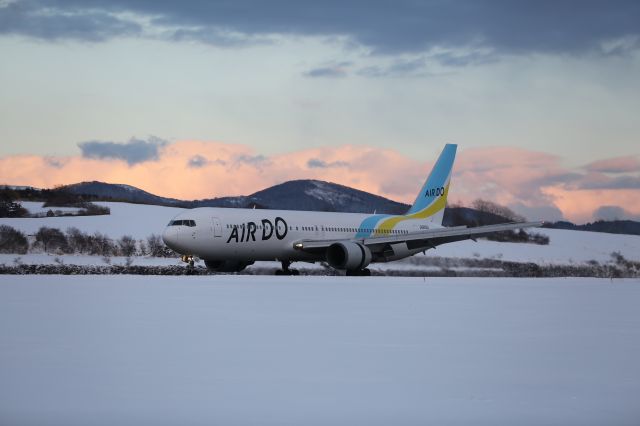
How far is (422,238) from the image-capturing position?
144 ft

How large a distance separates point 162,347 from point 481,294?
15711 mm

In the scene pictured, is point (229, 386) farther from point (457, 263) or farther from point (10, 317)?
point (457, 263)

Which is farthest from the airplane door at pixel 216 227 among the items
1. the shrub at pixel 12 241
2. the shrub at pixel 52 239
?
the shrub at pixel 52 239

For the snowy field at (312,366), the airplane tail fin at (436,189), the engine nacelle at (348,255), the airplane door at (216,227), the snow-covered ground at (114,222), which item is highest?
the airplane tail fin at (436,189)

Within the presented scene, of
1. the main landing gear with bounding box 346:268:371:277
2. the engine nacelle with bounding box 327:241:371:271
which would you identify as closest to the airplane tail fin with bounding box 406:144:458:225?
the main landing gear with bounding box 346:268:371:277

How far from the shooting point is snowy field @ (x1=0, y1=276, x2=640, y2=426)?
7.51 metres

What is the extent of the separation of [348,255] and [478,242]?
1396 inches

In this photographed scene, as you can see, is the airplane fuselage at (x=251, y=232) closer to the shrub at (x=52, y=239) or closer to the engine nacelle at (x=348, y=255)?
the engine nacelle at (x=348, y=255)

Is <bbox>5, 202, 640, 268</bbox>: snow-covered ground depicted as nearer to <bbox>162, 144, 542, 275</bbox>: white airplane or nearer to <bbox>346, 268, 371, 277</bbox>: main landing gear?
<bbox>162, 144, 542, 275</bbox>: white airplane

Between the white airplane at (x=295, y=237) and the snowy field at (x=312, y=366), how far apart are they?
65.4ft

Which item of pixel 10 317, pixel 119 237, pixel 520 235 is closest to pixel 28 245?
pixel 119 237

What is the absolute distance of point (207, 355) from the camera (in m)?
10.4

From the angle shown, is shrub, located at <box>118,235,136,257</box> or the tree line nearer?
shrub, located at <box>118,235,136,257</box>

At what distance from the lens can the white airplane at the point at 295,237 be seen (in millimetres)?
38281
